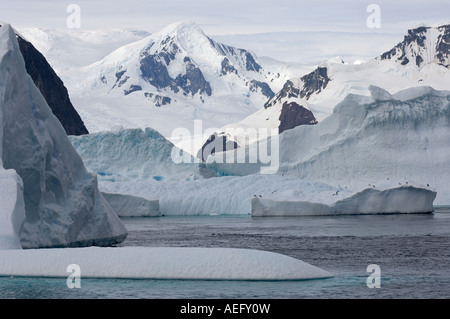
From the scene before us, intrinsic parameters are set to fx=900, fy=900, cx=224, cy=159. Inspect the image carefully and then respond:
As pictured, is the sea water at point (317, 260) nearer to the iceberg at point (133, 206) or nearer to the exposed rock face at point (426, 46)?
the iceberg at point (133, 206)

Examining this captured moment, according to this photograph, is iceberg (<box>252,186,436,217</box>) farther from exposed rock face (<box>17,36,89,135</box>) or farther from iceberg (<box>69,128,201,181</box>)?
exposed rock face (<box>17,36,89,135</box>)

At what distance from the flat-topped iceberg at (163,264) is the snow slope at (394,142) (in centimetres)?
4224

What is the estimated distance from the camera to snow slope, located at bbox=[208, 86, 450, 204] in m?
59.1

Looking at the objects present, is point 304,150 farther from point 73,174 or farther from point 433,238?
point 73,174

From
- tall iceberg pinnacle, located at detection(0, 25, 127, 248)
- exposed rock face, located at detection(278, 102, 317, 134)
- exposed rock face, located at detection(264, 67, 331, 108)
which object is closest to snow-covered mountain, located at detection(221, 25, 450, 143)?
exposed rock face, located at detection(264, 67, 331, 108)

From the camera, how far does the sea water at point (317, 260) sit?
15688mm

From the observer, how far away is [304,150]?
65.0 metres

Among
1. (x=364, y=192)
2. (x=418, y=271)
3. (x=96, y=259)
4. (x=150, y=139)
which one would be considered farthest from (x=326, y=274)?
(x=150, y=139)

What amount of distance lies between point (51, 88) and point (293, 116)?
5966 cm

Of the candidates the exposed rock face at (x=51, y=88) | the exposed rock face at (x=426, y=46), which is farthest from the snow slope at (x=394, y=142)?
the exposed rock face at (x=426, y=46)

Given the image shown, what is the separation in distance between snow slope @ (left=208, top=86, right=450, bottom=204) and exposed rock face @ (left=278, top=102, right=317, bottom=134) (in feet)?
268

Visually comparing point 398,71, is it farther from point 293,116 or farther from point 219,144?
point 219,144

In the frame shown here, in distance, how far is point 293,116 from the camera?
154000mm
